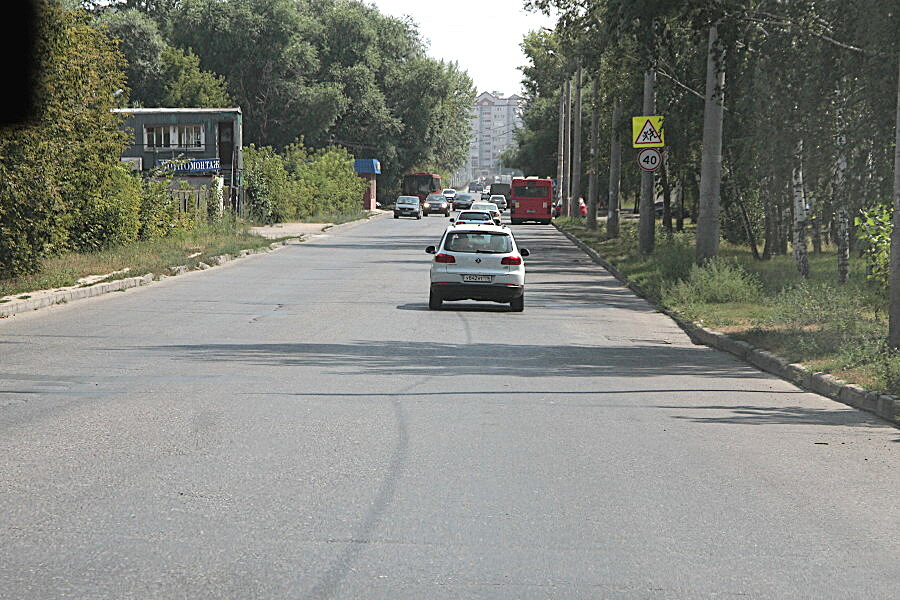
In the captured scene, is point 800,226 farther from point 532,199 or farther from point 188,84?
point 188,84

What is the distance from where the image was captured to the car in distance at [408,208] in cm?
8281

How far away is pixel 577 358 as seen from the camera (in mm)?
15398

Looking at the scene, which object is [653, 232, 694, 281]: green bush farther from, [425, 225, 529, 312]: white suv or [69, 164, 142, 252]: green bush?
[69, 164, 142, 252]: green bush

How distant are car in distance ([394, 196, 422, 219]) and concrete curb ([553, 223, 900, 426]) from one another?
62.0m

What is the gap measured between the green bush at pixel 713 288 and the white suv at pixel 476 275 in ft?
9.64

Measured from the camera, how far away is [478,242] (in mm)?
22578

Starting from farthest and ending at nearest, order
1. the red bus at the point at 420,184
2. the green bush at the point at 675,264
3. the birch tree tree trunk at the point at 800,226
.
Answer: the red bus at the point at 420,184, the birch tree tree trunk at the point at 800,226, the green bush at the point at 675,264

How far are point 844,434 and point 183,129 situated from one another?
54.4 m

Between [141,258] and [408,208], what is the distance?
5314 centimetres

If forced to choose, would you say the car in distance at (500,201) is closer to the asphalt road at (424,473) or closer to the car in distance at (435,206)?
the car in distance at (435,206)

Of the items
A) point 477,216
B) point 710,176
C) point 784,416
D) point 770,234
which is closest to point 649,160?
point 770,234

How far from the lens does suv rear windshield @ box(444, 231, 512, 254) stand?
73.6ft

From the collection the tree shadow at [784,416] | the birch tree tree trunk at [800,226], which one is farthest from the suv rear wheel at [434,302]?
the tree shadow at [784,416]

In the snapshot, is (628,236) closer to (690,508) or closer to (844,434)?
(844,434)
